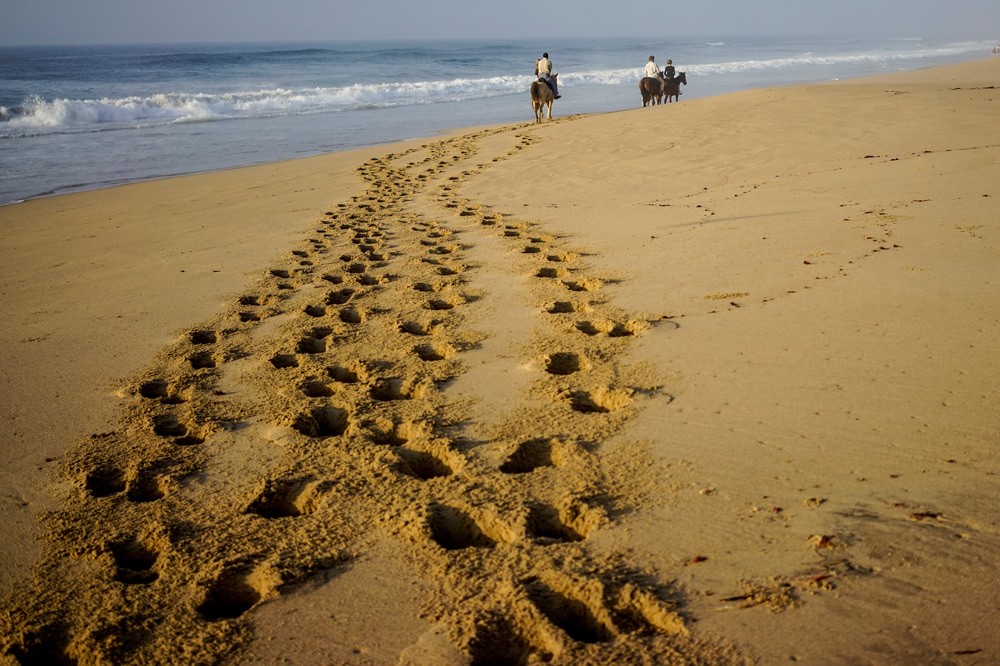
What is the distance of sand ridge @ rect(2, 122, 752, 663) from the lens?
1829 mm

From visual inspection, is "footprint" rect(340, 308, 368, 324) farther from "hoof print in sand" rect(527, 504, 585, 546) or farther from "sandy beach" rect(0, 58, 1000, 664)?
"hoof print in sand" rect(527, 504, 585, 546)

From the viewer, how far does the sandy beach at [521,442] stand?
5.95 feet

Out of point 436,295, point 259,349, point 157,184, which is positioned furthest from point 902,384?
point 157,184

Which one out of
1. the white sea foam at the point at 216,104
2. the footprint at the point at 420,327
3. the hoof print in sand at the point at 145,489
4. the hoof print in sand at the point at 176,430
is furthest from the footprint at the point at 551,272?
the white sea foam at the point at 216,104

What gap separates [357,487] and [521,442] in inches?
24.4

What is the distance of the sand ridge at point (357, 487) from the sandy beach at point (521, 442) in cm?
1

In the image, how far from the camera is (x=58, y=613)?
192 cm

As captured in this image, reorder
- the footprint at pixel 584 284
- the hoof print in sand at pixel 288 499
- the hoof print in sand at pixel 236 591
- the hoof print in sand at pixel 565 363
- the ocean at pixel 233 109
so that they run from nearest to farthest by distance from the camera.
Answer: the hoof print in sand at pixel 236 591, the hoof print in sand at pixel 288 499, the hoof print in sand at pixel 565 363, the footprint at pixel 584 284, the ocean at pixel 233 109

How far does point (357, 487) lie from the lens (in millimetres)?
2418

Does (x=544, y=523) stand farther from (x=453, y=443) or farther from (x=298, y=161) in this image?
(x=298, y=161)

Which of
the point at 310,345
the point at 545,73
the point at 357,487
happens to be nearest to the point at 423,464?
the point at 357,487

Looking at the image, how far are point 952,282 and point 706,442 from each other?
84.6 inches

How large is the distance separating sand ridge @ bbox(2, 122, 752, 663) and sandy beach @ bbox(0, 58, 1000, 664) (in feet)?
0.04

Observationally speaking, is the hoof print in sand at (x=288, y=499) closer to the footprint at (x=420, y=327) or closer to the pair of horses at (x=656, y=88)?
the footprint at (x=420, y=327)
